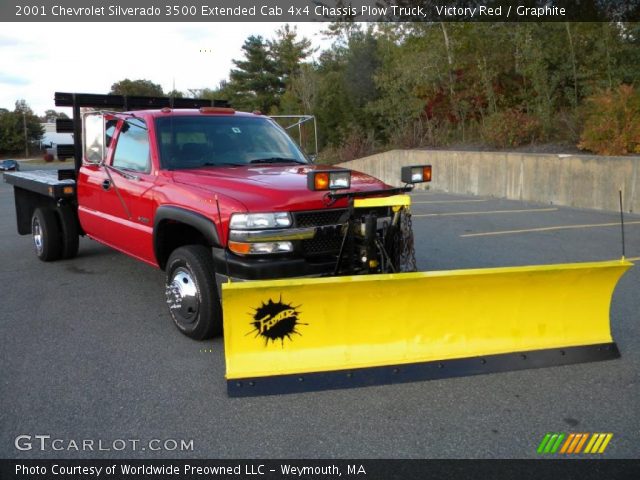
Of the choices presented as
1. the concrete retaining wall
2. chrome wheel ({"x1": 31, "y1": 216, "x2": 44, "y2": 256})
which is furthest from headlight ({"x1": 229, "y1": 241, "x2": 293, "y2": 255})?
the concrete retaining wall

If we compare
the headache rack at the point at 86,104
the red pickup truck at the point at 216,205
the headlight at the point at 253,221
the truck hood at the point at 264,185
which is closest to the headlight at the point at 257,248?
the red pickup truck at the point at 216,205

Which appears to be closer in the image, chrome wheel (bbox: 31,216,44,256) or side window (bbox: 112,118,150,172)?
side window (bbox: 112,118,150,172)

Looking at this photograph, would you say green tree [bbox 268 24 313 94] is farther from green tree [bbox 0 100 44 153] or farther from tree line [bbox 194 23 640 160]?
green tree [bbox 0 100 44 153]

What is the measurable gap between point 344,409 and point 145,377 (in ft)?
4.79

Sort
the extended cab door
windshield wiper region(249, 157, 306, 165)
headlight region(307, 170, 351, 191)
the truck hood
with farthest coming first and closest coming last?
windshield wiper region(249, 157, 306, 165)
the extended cab door
the truck hood
headlight region(307, 170, 351, 191)

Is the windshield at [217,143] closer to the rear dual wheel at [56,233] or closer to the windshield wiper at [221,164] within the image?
the windshield wiper at [221,164]

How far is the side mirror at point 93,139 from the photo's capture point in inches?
243

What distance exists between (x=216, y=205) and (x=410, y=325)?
165cm

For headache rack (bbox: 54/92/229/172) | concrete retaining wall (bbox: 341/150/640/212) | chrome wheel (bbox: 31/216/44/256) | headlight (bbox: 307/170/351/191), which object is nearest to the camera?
headlight (bbox: 307/170/351/191)

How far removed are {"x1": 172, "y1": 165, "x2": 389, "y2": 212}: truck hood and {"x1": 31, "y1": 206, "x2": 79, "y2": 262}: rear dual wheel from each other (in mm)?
3059

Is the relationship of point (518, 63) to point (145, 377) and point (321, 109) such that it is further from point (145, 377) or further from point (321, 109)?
point (145, 377)

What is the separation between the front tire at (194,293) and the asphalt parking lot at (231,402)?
0.15m

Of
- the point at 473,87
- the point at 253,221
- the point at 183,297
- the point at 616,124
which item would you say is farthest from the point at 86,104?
the point at 473,87

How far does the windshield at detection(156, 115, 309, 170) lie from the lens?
217 inches
